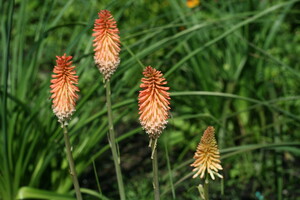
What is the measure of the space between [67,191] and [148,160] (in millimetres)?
979

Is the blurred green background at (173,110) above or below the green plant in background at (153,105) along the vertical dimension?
above

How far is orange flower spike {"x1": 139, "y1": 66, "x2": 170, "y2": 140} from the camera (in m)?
1.42

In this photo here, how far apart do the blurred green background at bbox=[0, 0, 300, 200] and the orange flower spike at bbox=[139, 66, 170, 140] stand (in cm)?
107

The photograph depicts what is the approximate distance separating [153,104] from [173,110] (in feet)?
9.09

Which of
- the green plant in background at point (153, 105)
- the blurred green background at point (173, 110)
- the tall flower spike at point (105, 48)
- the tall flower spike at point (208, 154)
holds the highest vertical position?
the blurred green background at point (173, 110)

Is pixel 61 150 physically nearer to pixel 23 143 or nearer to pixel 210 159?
pixel 23 143

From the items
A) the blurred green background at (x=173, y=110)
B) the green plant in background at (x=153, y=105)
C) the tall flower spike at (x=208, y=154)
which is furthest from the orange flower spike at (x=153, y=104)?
the blurred green background at (x=173, y=110)

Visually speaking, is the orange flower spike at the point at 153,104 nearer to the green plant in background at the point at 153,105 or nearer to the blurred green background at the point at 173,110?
the green plant in background at the point at 153,105

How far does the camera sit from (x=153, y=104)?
56.5 inches

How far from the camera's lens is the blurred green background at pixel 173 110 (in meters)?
2.69

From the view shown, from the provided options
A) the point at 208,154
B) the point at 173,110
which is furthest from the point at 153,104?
the point at 173,110

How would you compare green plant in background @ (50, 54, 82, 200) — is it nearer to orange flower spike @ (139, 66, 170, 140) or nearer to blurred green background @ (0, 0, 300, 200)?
orange flower spike @ (139, 66, 170, 140)

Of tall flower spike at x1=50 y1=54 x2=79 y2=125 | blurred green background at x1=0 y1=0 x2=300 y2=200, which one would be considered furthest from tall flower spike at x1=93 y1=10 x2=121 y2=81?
blurred green background at x1=0 y1=0 x2=300 y2=200

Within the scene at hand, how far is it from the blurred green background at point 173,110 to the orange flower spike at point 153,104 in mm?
1066
